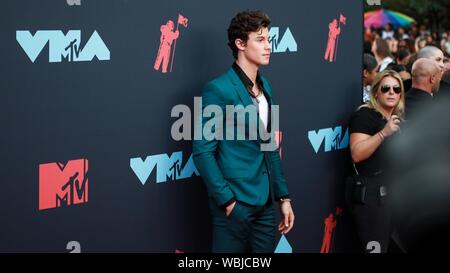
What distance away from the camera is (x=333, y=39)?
6223mm

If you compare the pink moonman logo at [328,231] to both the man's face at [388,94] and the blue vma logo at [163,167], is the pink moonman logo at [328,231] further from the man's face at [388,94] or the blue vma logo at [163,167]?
the blue vma logo at [163,167]

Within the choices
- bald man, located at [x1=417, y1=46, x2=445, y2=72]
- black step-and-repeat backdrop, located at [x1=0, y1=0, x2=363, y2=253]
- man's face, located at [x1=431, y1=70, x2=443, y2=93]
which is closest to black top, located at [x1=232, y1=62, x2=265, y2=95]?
black step-and-repeat backdrop, located at [x1=0, y1=0, x2=363, y2=253]

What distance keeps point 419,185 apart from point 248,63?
3.01 metres

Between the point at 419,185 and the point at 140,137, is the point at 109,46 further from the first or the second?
the point at 419,185

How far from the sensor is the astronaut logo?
4668mm

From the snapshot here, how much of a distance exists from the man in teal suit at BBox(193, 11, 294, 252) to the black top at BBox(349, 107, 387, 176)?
4.82ft

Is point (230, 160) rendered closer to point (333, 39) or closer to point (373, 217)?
point (373, 217)

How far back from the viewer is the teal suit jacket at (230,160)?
4422mm

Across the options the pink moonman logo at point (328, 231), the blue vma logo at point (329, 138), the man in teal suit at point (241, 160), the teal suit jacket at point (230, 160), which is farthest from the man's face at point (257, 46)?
the pink moonman logo at point (328, 231)

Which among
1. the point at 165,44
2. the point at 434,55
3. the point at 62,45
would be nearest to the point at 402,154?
the point at 62,45

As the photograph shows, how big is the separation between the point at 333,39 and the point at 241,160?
2.01 metres

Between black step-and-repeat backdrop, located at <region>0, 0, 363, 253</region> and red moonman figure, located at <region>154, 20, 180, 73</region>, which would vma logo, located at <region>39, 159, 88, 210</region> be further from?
red moonman figure, located at <region>154, 20, 180, 73</region>

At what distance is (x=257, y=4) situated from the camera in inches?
213
